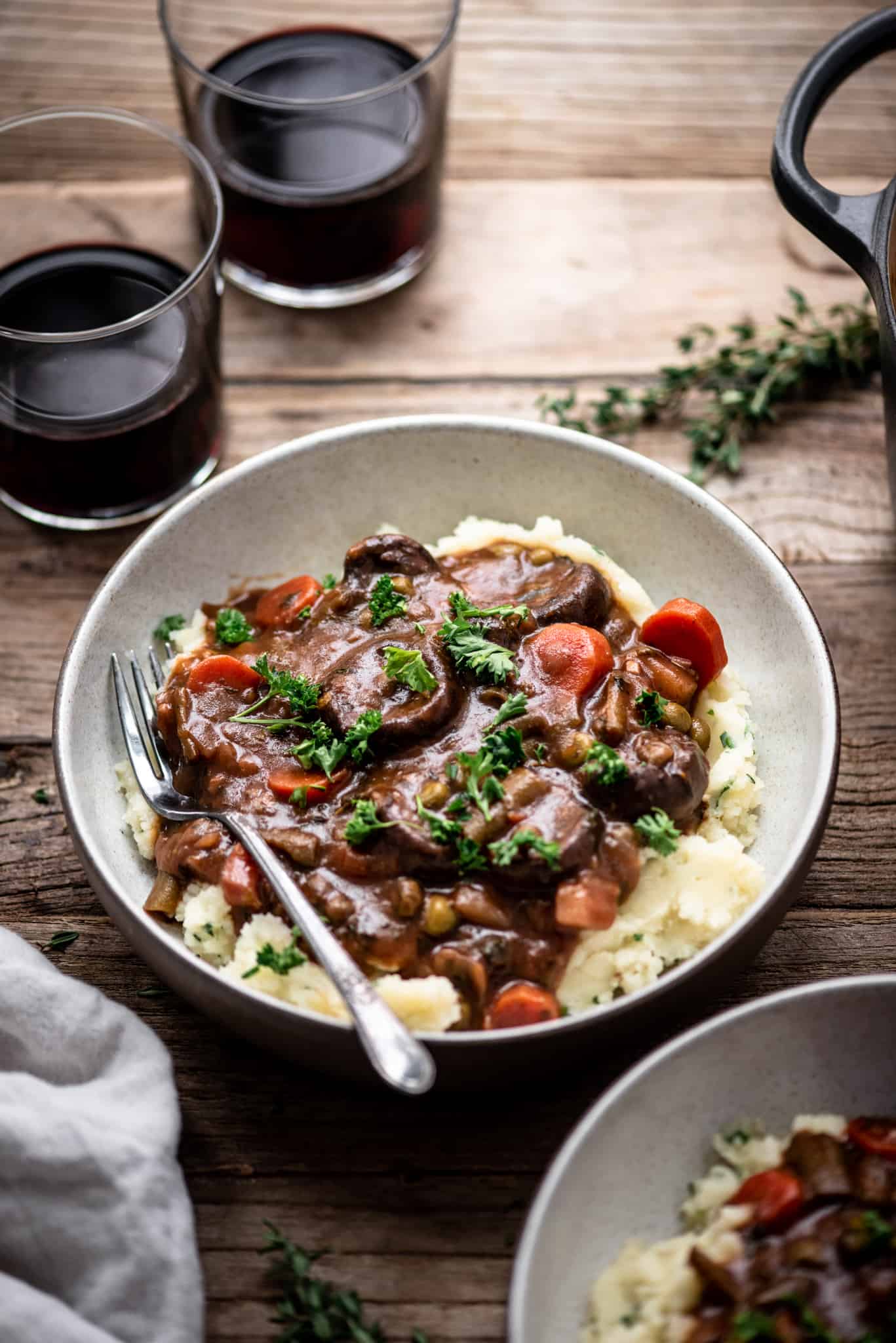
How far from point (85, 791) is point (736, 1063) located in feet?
6.70

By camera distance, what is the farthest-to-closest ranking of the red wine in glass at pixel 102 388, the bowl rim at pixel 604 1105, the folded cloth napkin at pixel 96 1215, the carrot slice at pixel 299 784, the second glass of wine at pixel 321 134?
the second glass of wine at pixel 321 134, the red wine in glass at pixel 102 388, the carrot slice at pixel 299 784, the folded cloth napkin at pixel 96 1215, the bowl rim at pixel 604 1105

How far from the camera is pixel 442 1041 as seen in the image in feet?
10.6

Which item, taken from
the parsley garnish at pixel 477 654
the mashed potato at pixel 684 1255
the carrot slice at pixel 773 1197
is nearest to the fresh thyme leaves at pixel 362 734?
the parsley garnish at pixel 477 654

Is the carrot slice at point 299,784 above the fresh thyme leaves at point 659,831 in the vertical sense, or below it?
below

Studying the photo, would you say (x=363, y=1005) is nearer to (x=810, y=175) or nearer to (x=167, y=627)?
(x=167, y=627)

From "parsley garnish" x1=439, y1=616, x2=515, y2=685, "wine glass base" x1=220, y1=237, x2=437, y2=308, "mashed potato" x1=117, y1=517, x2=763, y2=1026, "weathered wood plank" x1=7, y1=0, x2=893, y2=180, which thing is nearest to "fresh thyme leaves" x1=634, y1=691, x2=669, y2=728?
"mashed potato" x1=117, y1=517, x2=763, y2=1026

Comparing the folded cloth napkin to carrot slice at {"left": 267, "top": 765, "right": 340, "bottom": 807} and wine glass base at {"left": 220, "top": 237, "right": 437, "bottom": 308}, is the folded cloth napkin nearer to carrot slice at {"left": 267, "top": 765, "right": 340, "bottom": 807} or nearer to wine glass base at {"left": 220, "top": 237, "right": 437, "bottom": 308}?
carrot slice at {"left": 267, "top": 765, "right": 340, "bottom": 807}

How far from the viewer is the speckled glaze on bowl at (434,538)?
11.2 ft

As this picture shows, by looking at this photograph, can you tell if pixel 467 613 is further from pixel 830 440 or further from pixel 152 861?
pixel 830 440

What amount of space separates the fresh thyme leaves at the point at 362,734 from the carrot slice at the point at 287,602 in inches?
25.2

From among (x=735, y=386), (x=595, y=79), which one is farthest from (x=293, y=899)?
(x=595, y=79)

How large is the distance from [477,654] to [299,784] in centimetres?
66

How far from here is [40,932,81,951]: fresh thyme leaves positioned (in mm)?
4164

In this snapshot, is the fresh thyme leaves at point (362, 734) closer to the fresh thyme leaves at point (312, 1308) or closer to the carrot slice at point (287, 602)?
the carrot slice at point (287, 602)
